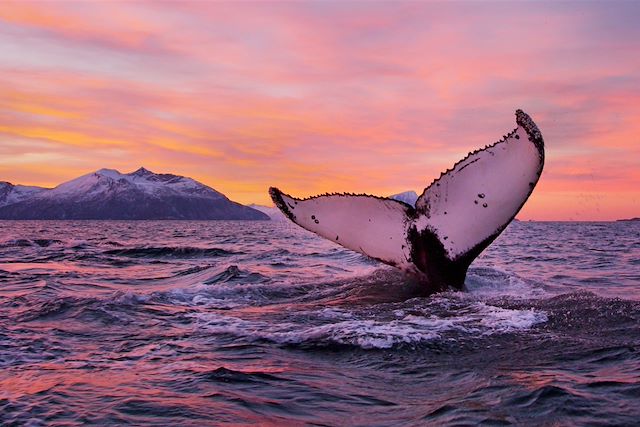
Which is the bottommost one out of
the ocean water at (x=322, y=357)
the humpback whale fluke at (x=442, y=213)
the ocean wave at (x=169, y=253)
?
the ocean water at (x=322, y=357)

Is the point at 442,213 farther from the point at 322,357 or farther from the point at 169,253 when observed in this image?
the point at 169,253

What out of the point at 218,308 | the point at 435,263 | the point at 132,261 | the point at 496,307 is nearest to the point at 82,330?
the point at 218,308

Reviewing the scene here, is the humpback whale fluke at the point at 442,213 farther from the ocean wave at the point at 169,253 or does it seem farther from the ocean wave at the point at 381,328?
the ocean wave at the point at 169,253

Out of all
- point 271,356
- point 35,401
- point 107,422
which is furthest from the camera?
point 271,356

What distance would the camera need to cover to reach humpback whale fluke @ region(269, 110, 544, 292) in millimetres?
5711

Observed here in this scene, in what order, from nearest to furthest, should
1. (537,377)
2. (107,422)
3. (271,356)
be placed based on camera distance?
(107,422), (537,377), (271,356)

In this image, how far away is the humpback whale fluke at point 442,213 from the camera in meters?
5.71

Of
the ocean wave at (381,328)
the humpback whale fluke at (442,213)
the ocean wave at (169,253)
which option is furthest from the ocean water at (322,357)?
the ocean wave at (169,253)

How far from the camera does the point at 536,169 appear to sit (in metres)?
5.54

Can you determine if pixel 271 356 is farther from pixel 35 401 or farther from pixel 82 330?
pixel 82 330

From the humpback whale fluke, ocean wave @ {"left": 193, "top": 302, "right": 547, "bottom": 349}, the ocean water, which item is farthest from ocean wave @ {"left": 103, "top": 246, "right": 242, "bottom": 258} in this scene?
the humpback whale fluke

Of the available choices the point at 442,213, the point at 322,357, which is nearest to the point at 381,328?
the point at 322,357

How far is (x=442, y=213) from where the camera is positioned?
6.31m

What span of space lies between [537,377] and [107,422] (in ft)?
9.42
